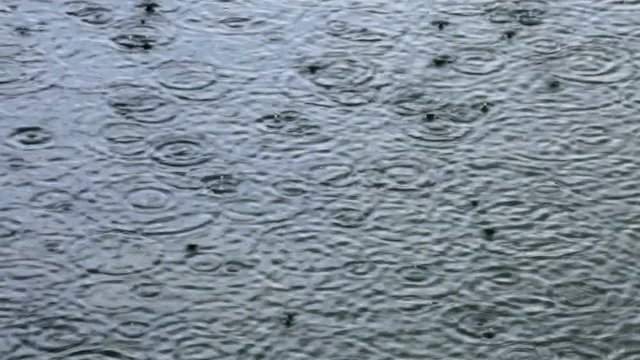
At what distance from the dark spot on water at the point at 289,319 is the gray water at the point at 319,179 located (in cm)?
1

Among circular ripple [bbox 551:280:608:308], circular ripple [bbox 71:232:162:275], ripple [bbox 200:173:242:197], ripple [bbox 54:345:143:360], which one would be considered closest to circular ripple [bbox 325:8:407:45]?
ripple [bbox 200:173:242:197]

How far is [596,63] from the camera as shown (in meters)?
11.3

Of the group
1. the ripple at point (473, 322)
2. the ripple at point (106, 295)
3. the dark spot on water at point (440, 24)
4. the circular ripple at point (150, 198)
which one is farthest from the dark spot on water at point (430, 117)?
the ripple at point (106, 295)

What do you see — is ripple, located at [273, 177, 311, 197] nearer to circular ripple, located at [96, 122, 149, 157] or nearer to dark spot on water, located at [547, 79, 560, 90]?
circular ripple, located at [96, 122, 149, 157]

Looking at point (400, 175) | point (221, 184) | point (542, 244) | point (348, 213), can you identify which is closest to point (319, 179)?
point (348, 213)

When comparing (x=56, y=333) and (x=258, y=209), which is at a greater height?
(x=258, y=209)

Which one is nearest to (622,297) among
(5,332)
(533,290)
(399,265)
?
(533,290)

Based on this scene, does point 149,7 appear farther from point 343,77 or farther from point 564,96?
point 564,96

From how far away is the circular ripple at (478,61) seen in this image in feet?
36.7

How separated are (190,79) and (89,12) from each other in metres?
1.58

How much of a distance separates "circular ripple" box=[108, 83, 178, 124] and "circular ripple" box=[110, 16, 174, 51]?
700 mm

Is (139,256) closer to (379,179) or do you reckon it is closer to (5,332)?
(5,332)

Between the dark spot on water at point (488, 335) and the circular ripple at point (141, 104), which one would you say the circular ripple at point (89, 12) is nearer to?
the circular ripple at point (141, 104)

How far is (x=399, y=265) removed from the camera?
896 cm
